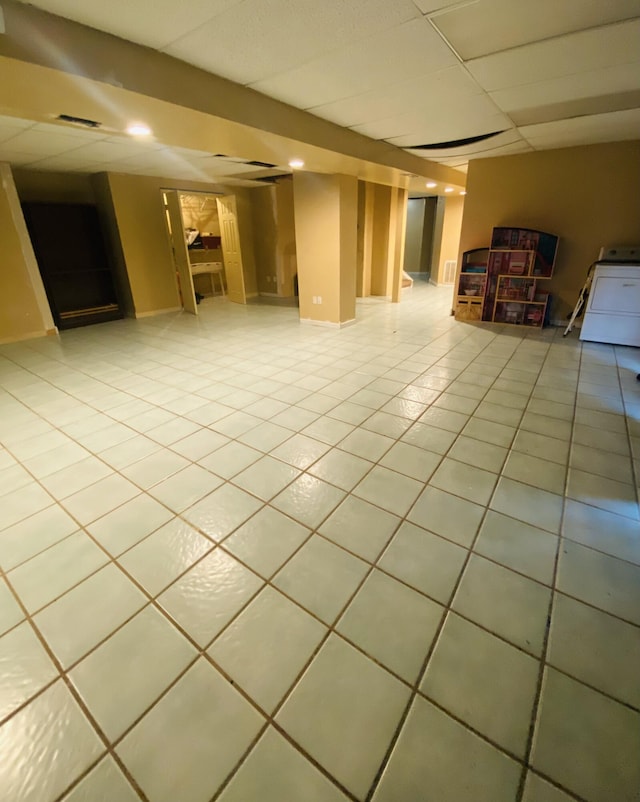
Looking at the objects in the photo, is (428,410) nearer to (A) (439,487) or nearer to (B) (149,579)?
(A) (439,487)

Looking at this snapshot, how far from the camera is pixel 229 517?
6.47ft

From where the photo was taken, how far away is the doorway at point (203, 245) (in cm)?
669

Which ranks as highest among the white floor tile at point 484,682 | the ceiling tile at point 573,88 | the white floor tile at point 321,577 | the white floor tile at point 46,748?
the ceiling tile at point 573,88

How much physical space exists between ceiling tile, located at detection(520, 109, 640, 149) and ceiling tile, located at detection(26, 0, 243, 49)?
352 centimetres

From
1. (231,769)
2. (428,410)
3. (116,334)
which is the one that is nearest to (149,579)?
(231,769)

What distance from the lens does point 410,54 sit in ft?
7.00

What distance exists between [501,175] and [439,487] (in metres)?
5.40

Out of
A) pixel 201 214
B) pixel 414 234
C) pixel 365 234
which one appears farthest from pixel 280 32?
pixel 414 234

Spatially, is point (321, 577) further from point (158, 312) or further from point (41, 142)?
point (158, 312)

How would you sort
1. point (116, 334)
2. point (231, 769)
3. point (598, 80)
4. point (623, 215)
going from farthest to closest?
point (116, 334) → point (623, 215) → point (598, 80) → point (231, 769)

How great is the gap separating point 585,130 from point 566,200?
1201 millimetres

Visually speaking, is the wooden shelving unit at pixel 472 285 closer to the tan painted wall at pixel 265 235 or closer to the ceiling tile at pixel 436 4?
the tan painted wall at pixel 265 235

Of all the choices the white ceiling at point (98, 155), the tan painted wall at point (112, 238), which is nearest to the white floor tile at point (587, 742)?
the white ceiling at point (98, 155)

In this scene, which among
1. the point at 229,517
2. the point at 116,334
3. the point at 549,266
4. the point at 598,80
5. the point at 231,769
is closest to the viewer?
the point at 231,769
